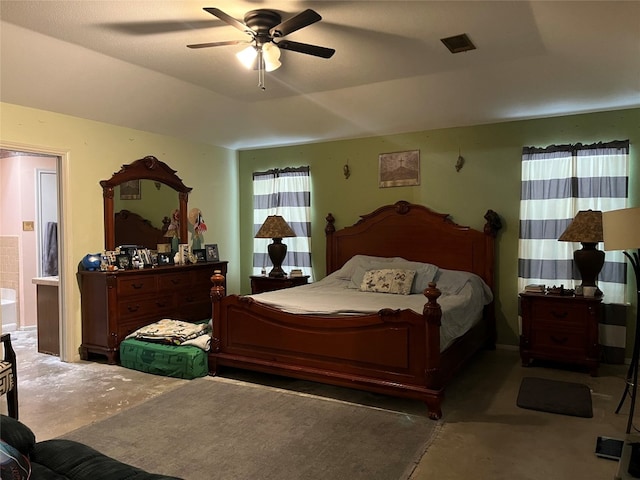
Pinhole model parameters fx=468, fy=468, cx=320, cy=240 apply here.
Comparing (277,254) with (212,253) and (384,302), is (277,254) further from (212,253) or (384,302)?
(384,302)

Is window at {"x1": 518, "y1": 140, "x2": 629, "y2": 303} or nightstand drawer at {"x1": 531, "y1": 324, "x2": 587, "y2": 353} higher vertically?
window at {"x1": 518, "y1": 140, "x2": 629, "y2": 303}

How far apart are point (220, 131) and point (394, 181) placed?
7.16 ft

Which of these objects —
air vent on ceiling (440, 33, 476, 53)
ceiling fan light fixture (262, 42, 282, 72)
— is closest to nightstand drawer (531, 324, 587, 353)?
air vent on ceiling (440, 33, 476, 53)

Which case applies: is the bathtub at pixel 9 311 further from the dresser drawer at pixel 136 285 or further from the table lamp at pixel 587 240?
the table lamp at pixel 587 240

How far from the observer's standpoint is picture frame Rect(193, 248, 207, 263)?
5.64 m

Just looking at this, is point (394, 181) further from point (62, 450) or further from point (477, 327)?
point (62, 450)

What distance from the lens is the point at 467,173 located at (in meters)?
5.01

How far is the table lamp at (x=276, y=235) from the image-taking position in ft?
18.6

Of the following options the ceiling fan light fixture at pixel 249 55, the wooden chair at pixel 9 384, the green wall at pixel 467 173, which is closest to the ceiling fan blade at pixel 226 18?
the ceiling fan light fixture at pixel 249 55

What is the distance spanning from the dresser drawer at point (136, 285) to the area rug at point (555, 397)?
353 cm

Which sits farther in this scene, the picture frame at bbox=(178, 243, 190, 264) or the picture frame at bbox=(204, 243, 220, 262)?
the picture frame at bbox=(204, 243, 220, 262)

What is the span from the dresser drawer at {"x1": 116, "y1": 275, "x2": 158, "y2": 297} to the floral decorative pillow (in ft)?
7.04

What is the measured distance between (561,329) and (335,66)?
2.98m

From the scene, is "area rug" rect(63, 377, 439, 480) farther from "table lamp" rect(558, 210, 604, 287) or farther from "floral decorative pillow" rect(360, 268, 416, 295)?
"table lamp" rect(558, 210, 604, 287)
